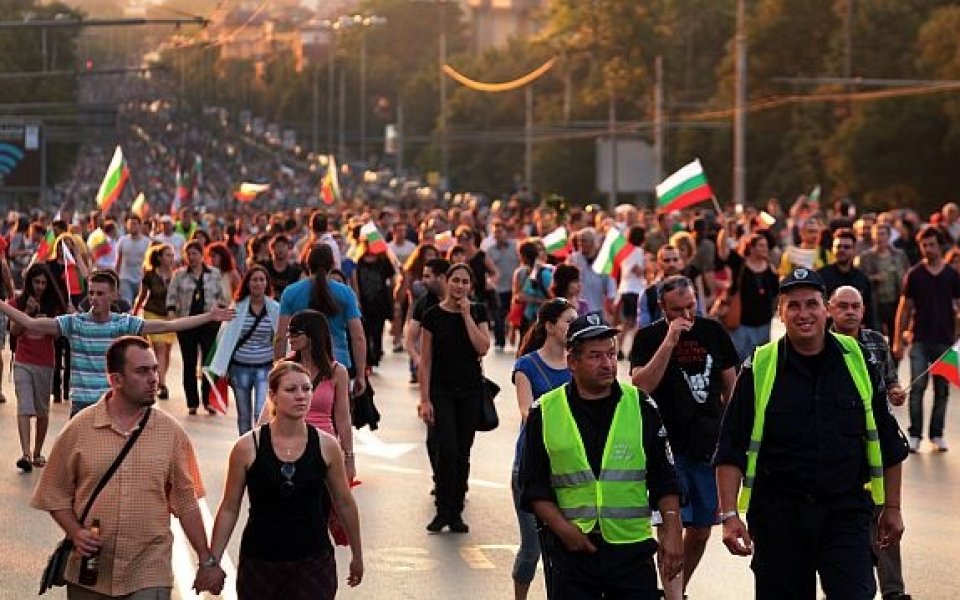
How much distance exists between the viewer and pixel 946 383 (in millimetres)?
18516

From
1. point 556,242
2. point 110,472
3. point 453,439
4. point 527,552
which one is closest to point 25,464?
point 453,439

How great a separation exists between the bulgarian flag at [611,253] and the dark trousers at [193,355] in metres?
4.75

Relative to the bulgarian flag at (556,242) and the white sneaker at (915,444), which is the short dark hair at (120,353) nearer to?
the white sneaker at (915,444)

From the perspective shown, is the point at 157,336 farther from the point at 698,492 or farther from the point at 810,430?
the point at 810,430

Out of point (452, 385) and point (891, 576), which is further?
point (452, 385)

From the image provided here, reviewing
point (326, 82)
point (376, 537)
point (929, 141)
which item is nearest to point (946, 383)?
point (376, 537)

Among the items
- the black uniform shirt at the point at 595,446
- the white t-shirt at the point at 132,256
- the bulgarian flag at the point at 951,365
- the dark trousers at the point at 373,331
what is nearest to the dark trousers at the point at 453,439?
the bulgarian flag at the point at 951,365

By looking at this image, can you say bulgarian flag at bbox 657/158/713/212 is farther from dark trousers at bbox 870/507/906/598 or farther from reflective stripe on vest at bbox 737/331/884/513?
reflective stripe on vest at bbox 737/331/884/513

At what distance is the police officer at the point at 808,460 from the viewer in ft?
28.9

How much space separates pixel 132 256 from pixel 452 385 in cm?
1531

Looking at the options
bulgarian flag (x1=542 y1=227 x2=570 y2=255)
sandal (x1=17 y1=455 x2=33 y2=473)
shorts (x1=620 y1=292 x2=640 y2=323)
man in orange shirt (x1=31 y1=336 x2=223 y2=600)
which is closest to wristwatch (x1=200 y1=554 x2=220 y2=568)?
man in orange shirt (x1=31 y1=336 x2=223 y2=600)

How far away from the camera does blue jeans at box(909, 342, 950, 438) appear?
18609 mm

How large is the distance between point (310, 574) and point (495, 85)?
405ft

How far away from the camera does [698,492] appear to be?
445 inches
